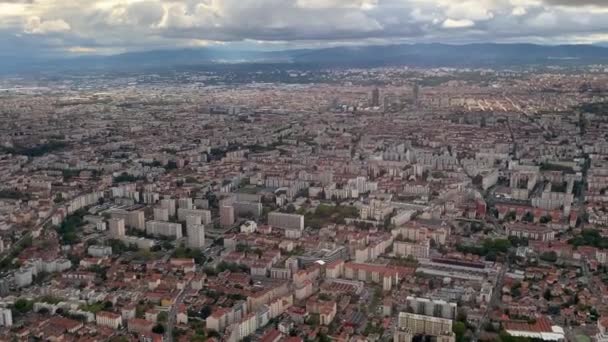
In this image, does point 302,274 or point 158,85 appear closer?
point 302,274

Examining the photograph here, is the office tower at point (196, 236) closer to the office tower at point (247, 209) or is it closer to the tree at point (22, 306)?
the office tower at point (247, 209)

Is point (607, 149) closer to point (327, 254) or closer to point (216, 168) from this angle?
point (216, 168)

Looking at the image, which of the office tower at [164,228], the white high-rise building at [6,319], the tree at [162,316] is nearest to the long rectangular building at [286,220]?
the office tower at [164,228]

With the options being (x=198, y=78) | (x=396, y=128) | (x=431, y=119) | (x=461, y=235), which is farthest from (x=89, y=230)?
(x=198, y=78)

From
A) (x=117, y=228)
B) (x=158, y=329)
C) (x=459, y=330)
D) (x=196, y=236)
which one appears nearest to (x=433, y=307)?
(x=459, y=330)

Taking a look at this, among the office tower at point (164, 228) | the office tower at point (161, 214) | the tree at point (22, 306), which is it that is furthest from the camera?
the office tower at point (161, 214)

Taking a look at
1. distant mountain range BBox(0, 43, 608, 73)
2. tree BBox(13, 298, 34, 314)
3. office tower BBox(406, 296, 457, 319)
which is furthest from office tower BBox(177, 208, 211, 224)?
distant mountain range BBox(0, 43, 608, 73)

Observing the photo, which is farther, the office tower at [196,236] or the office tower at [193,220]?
the office tower at [193,220]
